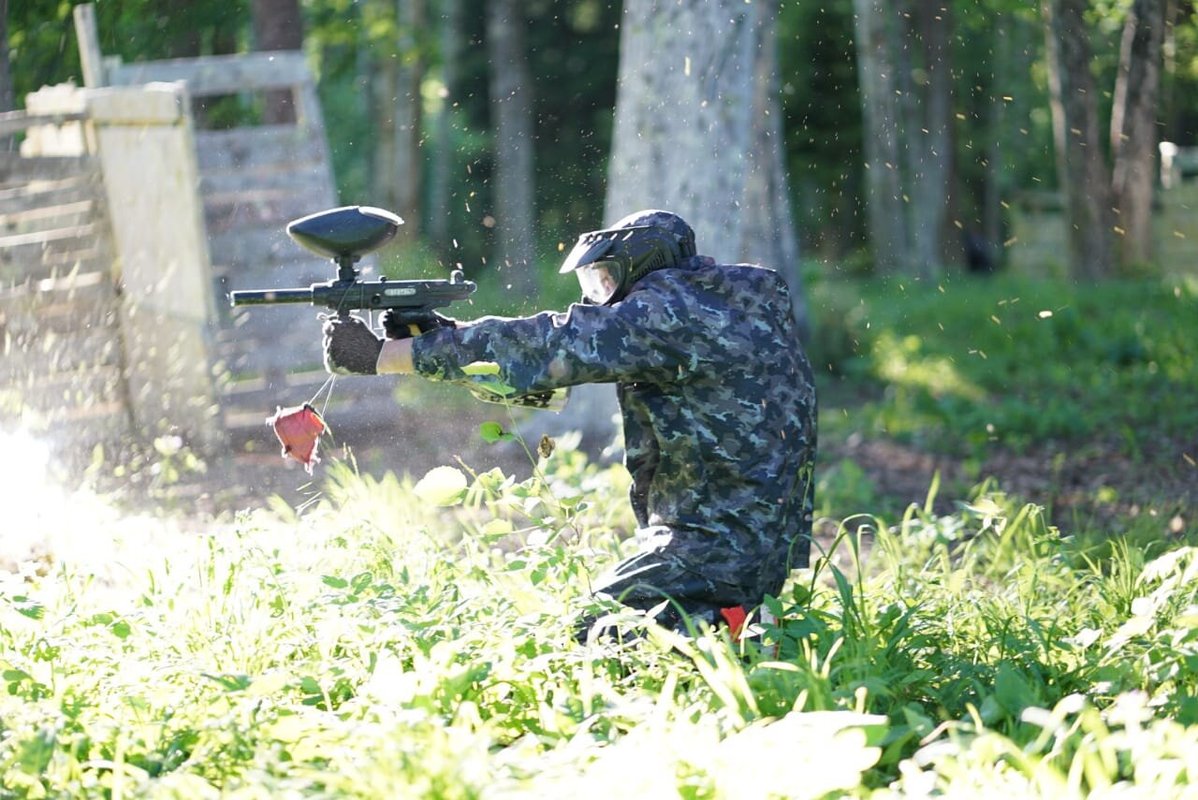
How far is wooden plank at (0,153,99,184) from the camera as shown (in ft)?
27.1

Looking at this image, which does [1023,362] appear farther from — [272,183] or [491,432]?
[491,432]

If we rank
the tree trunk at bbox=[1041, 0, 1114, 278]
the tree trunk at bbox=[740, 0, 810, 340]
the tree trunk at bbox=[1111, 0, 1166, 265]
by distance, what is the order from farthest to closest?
A: 1. the tree trunk at bbox=[1041, 0, 1114, 278]
2. the tree trunk at bbox=[1111, 0, 1166, 265]
3. the tree trunk at bbox=[740, 0, 810, 340]

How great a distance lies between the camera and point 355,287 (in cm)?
410

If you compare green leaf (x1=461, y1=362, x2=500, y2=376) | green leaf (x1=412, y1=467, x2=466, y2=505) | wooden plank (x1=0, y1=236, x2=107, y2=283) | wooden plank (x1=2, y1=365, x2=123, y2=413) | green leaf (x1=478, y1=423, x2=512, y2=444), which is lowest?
wooden plank (x1=2, y1=365, x2=123, y2=413)

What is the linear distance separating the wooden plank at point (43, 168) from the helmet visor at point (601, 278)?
5.16 meters

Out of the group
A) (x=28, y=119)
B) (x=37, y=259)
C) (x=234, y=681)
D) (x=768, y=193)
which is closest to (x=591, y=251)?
(x=234, y=681)

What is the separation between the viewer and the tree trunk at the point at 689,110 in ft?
27.2

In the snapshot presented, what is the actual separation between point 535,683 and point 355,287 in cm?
126

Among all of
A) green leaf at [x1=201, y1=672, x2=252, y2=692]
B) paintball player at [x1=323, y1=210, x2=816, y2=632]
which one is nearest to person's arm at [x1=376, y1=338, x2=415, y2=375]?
paintball player at [x1=323, y1=210, x2=816, y2=632]

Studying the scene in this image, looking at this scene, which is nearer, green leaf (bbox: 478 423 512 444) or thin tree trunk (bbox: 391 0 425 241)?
green leaf (bbox: 478 423 512 444)

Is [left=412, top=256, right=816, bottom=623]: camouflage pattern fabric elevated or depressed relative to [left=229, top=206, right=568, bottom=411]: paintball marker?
depressed

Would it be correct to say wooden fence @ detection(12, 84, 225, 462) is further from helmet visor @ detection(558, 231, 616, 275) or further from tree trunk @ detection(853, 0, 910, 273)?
tree trunk @ detection(853, 0, 910, 273)

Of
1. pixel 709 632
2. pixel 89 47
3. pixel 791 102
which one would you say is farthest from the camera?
pixel 791 102

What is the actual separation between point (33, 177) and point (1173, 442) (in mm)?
6712
